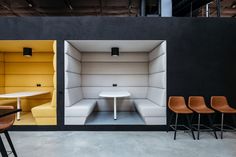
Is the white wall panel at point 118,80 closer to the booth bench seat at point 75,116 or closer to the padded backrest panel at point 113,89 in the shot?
the padded backrest panel at point 113,89

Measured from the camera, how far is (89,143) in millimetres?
3205

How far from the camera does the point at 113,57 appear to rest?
568cm

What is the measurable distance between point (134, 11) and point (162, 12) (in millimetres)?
3220

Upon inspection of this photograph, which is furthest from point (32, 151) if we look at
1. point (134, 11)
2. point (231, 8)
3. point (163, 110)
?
point (231, 8)

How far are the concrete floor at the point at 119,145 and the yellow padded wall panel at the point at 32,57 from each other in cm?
282

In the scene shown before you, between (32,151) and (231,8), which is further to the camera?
(231,8)

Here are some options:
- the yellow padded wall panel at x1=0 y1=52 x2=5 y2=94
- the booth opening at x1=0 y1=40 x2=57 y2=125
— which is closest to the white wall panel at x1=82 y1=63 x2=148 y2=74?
the booth opening at x1=0 y1=40 x2=57 y2=125

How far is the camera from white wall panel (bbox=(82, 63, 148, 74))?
567 cm

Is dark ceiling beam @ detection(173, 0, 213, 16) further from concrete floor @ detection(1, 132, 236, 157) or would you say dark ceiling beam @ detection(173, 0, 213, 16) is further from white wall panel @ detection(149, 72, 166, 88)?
concrete floor @ detection(1, 132, 236, 157)

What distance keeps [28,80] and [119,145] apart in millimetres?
4425

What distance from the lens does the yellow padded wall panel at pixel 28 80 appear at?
5.55m

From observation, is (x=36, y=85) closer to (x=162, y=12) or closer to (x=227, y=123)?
(x=162, y=12)

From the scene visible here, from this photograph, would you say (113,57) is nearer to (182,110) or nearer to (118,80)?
(118,80)

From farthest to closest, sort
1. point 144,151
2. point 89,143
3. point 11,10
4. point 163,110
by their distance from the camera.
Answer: point 11,10 < point 163,110 < point 89,143 < point 144,151
